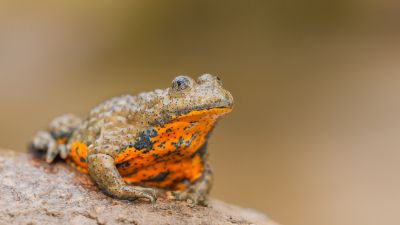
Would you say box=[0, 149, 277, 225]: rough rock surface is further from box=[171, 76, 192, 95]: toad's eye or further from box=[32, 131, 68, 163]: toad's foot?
box=[171, 76, 192, 95]: toad's eye

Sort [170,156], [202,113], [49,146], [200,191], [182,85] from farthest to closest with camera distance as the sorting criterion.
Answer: [49,146] < [200,191] < [170,156] < [182,85] < [202,113]

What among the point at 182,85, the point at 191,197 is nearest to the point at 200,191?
the point at 191,197

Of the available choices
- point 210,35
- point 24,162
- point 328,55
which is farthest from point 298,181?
point 24,162

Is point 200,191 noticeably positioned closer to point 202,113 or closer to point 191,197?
point 191,197

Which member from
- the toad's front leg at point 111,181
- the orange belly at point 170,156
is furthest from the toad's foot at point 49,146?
the toad's front leg at point 111,181

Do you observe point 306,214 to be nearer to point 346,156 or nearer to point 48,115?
point 346,156

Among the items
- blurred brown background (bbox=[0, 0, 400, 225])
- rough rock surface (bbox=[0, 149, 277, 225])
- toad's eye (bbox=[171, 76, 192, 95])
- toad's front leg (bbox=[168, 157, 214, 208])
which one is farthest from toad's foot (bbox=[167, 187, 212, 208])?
blurred brown background (bbox=[0, 0, 400, 225])
